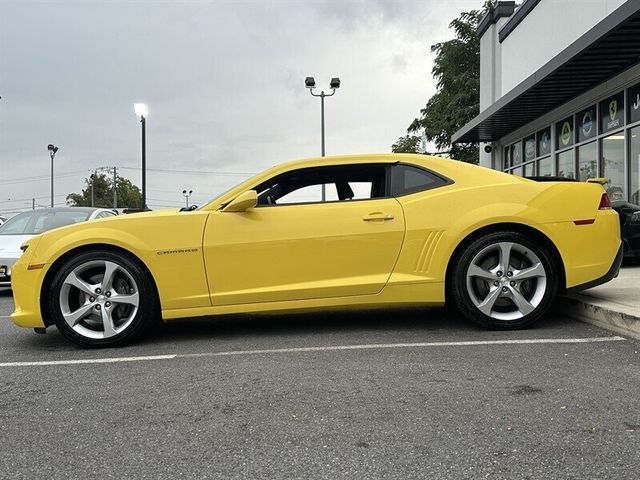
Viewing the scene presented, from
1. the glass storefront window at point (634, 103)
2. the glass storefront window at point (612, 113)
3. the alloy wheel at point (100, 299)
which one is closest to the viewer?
the alloy wheel at point (100, 299)

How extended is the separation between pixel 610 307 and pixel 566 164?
10.2 meters

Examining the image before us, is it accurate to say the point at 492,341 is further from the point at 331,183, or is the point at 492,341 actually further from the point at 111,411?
the point at 111,411

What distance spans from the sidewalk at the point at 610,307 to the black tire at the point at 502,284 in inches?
17.7

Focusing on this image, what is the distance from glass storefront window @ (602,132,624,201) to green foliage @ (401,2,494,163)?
12.4 m

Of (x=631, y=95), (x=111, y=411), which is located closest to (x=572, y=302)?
(x=111, y=411)

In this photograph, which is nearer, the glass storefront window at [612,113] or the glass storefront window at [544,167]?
the glass storefront window at [612,113]

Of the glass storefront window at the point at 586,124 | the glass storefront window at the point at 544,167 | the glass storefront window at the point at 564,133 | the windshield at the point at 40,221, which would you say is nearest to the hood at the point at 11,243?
the windshield at the point at 40,221

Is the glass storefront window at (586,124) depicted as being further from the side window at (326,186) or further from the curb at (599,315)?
the side window at (326,186)

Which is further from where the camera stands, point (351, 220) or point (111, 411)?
point (351, 220)

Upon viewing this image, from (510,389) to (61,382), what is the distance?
105 inches

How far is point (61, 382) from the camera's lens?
3.50m

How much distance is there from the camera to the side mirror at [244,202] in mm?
4422

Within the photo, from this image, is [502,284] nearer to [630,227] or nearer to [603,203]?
[603,203]

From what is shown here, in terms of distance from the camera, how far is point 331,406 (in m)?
2.89
